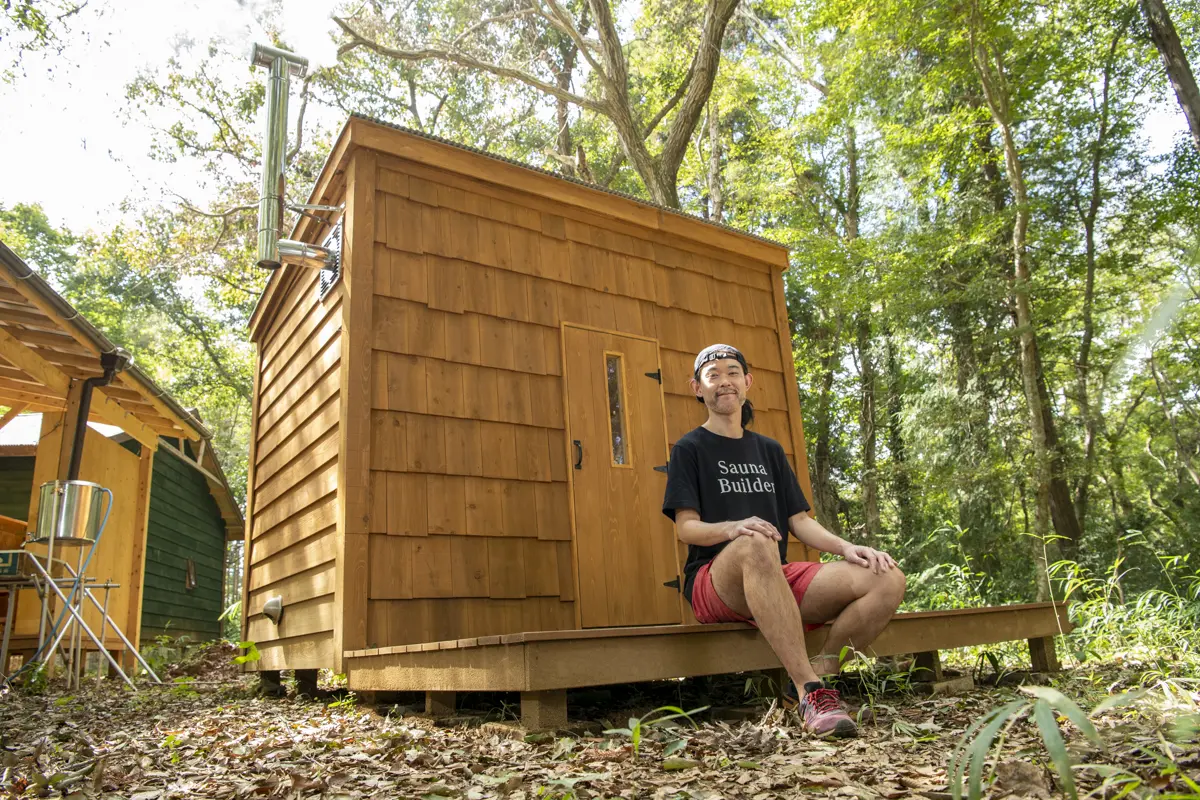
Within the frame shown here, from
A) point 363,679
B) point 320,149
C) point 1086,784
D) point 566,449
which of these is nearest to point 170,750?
point 363,679

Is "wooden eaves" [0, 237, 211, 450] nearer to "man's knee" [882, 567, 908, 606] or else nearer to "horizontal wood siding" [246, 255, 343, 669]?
"horizontal wood siding" [246, 255, 343, 669]

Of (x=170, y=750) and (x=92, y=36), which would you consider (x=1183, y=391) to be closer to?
(x=170, y=750)

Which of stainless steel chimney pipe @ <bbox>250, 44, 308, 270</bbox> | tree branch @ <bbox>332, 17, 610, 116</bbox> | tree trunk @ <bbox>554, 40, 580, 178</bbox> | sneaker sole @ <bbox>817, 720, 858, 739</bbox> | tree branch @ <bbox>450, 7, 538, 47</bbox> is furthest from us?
tree trunk @ <bbox>554, 40, 580, 178</bbox>

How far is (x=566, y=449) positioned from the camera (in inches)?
182

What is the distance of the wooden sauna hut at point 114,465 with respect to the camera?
5.91m

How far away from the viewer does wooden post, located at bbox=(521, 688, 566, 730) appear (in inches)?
104

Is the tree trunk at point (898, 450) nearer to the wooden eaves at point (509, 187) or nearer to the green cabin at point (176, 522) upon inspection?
the wooden eaves at point (509, 187)

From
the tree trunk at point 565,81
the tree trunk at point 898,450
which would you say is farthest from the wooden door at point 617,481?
the tree trunk at point 565,81

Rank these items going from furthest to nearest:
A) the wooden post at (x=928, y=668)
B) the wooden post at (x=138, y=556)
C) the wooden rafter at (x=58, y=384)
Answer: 1. the wooden post at (x=138, y=556)
2. the wooden rafter at (x=58, y=384)
3. the wooden post at (x=928, y=668)

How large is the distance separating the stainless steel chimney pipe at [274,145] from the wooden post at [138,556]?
5.11 m

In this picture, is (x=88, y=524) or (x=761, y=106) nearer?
(x=88, y=524)

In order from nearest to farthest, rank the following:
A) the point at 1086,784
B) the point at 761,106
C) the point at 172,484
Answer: the point at 1086,784 < the point at 172,484 < the point at 761,106

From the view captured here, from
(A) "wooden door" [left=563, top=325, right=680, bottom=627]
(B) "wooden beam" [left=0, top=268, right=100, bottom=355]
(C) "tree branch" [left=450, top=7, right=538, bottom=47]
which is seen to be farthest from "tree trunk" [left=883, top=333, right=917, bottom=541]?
(B) "wooden beam" [left=0, top=268, right=100, bottom=355]

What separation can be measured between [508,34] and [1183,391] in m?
12.6
